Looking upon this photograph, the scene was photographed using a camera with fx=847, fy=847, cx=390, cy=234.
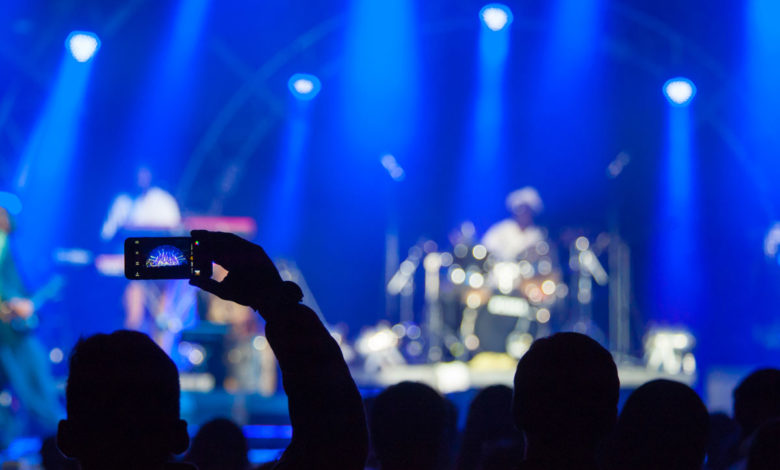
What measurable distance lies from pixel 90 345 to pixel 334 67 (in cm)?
1148

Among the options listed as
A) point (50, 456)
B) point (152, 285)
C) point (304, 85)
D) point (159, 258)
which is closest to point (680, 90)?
point (304, 85)

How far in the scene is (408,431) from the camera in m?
2.33

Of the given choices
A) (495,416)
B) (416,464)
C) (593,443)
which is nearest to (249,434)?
(495,416)

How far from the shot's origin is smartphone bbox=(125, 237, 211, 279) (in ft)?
5.15

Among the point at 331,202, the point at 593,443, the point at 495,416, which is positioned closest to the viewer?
the point at 593,443

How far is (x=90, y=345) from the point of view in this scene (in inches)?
49.6

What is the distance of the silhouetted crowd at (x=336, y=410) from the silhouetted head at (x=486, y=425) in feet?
1.84

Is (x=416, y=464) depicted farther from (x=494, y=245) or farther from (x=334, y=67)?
(x=334, y=67)

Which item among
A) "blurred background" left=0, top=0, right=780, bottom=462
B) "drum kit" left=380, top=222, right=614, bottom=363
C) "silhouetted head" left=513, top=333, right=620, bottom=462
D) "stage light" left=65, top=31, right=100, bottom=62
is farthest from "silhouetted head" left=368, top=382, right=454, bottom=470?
"stage light" left=65, top=31, right=100, bottom=62

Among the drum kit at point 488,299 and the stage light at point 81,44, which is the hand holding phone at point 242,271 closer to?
the drum kit at point 488,299

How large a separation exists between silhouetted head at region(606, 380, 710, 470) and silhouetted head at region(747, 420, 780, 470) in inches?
27.9

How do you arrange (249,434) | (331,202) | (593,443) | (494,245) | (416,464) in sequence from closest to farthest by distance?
(593,443) < (416,464) < (249,434) < (494,245) < (331,202)

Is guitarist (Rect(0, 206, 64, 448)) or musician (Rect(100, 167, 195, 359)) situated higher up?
musician (Rect(100, 167, 195, 359))

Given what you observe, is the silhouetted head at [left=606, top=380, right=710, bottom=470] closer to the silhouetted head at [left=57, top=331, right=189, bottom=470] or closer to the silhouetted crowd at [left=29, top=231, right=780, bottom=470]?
the silhouetted crowd at [left=29, top=231, right=780, bottom=470]
